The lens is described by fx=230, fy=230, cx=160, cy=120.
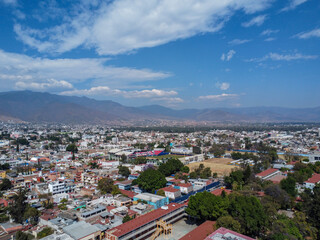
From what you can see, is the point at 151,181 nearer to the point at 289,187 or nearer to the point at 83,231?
the point at 83,231

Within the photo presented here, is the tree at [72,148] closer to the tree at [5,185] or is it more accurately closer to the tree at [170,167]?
the tree at [5,185]

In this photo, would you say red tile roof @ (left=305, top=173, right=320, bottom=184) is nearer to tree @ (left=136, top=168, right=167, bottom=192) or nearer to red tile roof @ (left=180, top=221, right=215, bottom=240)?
red tile roof @ (left=180, top=221, right=215, bottom=240)

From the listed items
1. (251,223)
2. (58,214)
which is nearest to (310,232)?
(251,223)

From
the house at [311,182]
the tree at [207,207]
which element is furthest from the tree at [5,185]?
the house at [311,182]

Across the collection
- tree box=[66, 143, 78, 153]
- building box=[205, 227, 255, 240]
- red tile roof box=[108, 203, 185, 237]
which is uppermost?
building box=[205, 227, 255, 240]

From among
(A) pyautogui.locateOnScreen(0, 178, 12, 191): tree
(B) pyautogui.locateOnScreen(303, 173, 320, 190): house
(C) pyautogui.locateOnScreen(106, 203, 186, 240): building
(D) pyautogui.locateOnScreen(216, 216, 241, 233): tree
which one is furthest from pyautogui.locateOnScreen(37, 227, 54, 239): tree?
(B) pyautogui.locateOnScreen(303, 173, 320, 190): house

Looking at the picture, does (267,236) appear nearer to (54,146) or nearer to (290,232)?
(290,232)

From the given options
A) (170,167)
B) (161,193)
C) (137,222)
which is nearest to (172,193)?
(161,193)
